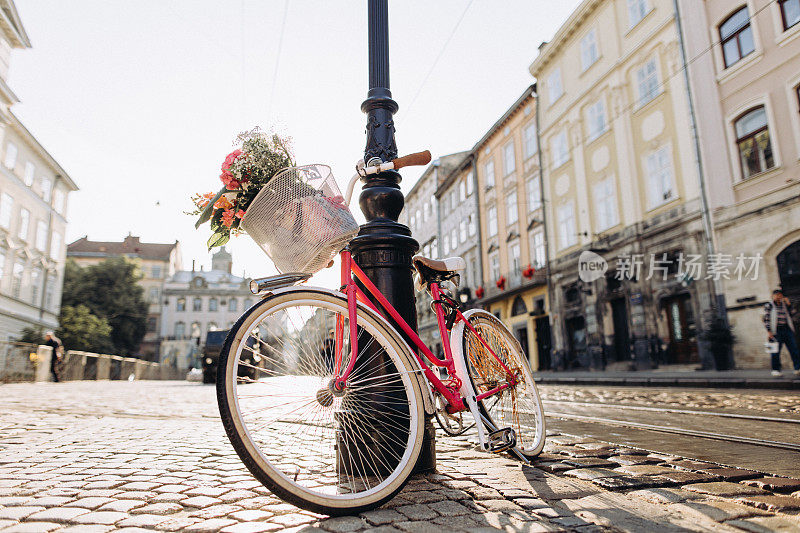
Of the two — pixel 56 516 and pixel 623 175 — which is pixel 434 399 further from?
pixel 623 175

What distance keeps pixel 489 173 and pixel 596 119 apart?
10512 millimetres

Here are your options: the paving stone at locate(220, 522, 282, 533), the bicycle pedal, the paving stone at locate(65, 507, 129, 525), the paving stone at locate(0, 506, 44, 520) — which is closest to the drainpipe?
the bicycle pedal

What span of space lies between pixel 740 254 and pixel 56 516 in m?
17.2

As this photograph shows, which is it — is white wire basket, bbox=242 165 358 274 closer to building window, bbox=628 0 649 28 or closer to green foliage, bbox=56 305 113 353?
building window, bbox=628 0 649 28

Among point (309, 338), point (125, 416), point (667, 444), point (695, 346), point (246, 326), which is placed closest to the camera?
point (246, 326)

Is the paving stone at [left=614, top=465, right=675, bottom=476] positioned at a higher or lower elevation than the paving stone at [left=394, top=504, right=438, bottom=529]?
higher

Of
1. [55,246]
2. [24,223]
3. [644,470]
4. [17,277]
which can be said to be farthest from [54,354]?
[644,470]

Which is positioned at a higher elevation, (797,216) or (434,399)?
(797,216)

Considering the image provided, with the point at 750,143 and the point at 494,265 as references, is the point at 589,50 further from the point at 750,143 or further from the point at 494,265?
the point at 494,265

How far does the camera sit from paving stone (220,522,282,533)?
192cm

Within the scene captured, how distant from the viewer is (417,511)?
85.3 inches

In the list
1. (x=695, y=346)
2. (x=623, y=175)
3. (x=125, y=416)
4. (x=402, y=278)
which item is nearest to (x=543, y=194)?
(x=623, y=175)

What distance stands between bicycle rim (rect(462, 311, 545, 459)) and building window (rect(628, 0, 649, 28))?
20331 millimetres

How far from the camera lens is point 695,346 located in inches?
661
